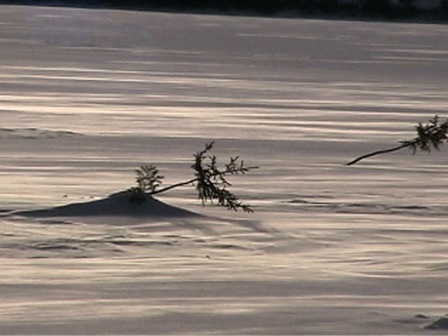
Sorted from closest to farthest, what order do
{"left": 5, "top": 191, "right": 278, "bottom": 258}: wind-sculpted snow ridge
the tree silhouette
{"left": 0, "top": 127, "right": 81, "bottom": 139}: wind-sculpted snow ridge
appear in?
{"left": 5, "top": 191, "right": 278, "bottom": 258}: wind-sculpted snow ridge, the tree silhouette, {"left": 0, "top": 127, "right": 81, "bottom": 139}: wind-sculpted snow ridge

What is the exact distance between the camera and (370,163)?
12070 mm

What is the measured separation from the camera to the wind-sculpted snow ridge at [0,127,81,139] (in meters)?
13.6

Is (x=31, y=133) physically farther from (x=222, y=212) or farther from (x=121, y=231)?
(x=121, y=231)

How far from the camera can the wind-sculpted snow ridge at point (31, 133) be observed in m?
13.6

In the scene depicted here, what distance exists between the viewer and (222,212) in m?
8.91

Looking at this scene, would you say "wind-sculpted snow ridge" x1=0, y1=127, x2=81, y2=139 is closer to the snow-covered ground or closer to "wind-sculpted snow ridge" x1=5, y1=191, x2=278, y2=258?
the snow-covered ground

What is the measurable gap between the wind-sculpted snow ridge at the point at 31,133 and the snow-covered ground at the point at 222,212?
17mm

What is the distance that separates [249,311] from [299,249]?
5.66ft

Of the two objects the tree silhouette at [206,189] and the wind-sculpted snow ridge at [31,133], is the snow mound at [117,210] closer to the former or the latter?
the tree silhouette at [206,189]

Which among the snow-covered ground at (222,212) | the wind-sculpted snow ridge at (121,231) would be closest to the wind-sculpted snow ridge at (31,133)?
the snow-covered ground at (222,212)

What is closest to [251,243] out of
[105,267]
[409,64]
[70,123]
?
[105,267]

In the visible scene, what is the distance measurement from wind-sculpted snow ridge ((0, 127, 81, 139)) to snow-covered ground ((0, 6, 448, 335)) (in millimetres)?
17

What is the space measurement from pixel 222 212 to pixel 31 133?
5.25 meters

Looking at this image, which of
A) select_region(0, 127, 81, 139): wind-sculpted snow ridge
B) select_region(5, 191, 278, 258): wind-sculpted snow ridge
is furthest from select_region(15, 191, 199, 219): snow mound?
select_region(0, 127, 81, 139): wind-sculpted snow ridge
